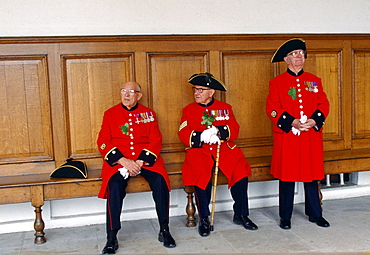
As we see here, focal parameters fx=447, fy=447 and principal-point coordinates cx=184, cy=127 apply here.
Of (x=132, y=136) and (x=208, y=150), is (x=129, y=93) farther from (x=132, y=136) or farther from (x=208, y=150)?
(x=208, y=150)

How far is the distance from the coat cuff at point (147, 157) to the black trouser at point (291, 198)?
121 centimetres

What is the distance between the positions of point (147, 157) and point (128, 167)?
0.20 metres

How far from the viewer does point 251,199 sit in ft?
16.0

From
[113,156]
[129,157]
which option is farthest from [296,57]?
[113,156]

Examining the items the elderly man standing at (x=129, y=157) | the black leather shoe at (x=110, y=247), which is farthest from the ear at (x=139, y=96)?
the black leather shoe at (x=110, y=247)

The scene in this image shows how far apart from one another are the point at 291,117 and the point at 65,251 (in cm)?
227

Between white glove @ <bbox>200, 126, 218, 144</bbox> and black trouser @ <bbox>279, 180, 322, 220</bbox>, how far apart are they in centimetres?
78

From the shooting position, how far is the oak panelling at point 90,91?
436 centimetres

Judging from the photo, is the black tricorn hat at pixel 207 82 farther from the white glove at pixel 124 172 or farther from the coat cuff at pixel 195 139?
the white glove at pixel 124 172

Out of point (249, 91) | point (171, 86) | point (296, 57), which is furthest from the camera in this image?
point (249, 91)

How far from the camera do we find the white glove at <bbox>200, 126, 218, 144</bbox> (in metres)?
4.07

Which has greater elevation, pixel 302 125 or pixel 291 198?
pixel 302 125

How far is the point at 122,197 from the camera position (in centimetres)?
382

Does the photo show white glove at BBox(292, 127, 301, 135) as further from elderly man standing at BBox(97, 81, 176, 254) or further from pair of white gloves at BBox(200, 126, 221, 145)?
elderly man standing at BBox(97, 81, 176, 254)
